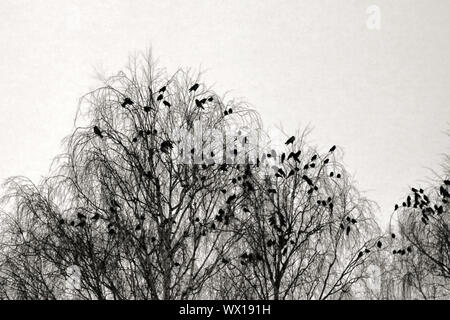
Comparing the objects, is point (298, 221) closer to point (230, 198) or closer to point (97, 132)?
point (230, 198)

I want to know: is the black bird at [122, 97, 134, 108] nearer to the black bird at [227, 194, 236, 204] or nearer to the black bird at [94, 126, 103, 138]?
the black bird at [94, 126, 103, 138]

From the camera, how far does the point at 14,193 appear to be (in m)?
9.52

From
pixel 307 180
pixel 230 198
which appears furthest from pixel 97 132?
pixel 307 180

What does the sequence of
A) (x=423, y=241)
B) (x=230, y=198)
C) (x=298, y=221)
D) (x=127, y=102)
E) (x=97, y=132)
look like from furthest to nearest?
(x=423, y=241) < (x=298, y=221) < (x=127, y=102) < (x=230, y=198) < (x=97, y=132)

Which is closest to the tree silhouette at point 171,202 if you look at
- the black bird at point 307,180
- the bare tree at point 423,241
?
the black bird at point 307,180

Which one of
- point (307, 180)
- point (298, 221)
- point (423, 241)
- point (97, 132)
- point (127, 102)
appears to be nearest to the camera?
point (97, 132)

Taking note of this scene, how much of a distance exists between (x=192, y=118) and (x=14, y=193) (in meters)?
3.14

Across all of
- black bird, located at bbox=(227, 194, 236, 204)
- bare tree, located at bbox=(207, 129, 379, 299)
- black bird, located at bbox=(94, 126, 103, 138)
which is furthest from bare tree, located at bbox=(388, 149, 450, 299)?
black bird, located at bbox=(94, 126, 103, 138)

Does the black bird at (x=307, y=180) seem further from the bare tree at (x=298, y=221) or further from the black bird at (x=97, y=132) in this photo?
the black bird at (x=97, y=132)

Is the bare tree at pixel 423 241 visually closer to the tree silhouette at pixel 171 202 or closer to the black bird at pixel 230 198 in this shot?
the tree silhouette at pixel 171 202

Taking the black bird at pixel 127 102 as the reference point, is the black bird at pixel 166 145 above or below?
below

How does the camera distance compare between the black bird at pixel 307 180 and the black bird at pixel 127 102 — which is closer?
the black bird at pixel 127 102
